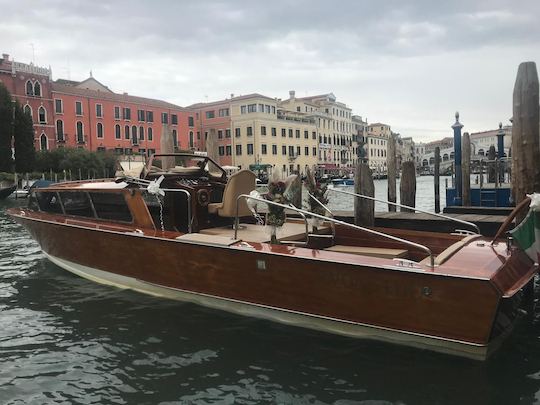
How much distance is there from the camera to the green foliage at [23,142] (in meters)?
36.7

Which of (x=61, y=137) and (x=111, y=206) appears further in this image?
(x=61, y=137)

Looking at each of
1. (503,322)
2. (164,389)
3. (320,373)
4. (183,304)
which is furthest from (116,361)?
(503,322)

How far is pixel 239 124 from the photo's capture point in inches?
2514

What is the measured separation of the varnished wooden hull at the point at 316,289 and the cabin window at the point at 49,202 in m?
1.73

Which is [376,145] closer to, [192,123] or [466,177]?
[192,123]

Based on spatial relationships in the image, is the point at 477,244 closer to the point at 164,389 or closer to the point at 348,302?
the point at 348,302

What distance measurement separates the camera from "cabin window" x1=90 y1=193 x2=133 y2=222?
6.96 meters

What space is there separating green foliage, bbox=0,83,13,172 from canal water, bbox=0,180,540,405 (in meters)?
34.4

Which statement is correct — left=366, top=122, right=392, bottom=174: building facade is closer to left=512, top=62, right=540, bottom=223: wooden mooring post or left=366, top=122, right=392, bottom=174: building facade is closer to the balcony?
the balcony

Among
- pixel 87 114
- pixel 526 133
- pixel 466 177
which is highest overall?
pixel 87 114

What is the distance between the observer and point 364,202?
8984 millimetres


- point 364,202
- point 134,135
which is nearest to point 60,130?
point 134,135

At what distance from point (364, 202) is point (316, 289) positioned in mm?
4422

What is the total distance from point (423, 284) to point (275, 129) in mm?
62240
